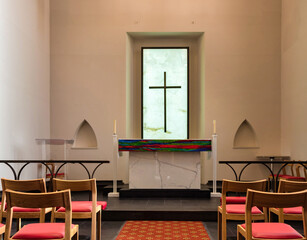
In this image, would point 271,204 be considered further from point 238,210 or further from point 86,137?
point 86,137

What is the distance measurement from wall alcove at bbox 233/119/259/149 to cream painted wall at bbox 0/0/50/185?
4694mm

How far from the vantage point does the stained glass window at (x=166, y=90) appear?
978 cm

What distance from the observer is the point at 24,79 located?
7.62m

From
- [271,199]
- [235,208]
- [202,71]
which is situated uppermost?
[202,71]

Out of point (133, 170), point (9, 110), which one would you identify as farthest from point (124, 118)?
point (9, 110)

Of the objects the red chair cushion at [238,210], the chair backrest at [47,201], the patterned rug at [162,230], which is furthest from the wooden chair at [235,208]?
the chair backrest at [47,201]

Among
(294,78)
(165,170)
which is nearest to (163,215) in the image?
(165,170)

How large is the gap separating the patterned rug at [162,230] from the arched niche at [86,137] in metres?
4.11

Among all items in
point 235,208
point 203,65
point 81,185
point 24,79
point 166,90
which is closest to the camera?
point 81,185

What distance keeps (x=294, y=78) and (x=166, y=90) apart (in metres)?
3.17

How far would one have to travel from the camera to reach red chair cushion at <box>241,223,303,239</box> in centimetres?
267

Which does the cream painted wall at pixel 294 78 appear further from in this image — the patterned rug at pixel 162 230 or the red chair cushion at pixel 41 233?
the red chair cushion at pixel 41 233

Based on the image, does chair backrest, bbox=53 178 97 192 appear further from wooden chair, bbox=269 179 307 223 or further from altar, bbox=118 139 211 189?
altar, bbox=118 139 211 189

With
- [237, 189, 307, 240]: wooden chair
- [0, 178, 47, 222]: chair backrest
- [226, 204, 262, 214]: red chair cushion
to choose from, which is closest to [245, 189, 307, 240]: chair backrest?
[237, 189, 307, 240]: wooden chair
